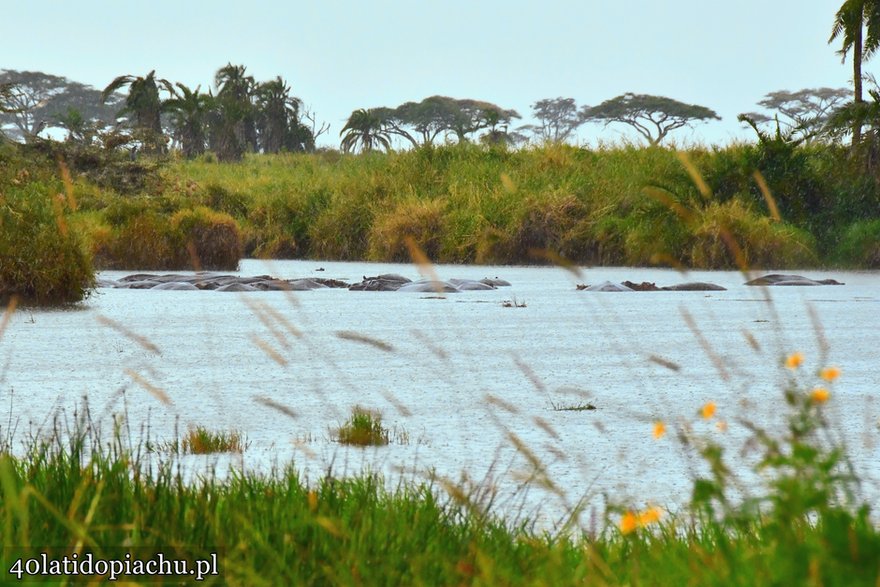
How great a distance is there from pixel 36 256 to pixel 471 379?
19.4ft

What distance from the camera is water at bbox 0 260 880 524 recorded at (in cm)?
381

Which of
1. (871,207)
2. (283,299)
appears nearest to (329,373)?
(283,299)

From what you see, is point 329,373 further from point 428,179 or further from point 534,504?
point 428,179

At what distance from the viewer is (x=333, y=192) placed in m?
26.8

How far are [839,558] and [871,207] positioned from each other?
2121 centimetres

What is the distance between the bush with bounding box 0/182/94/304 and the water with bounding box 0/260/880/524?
0.34 meters

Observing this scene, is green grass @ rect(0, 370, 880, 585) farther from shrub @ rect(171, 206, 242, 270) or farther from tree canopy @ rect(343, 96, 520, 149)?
tree canopy @ rect(343, 96, 520, 149)

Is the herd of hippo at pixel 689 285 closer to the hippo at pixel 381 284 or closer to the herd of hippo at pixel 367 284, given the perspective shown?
the herd of hippo at pixel 367 284

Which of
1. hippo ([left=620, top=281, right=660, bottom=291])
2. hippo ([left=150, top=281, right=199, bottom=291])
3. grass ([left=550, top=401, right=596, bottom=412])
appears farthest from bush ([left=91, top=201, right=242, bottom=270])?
grass ([left=550, top=401, right=596, bottom=412])

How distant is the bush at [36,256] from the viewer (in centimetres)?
1082

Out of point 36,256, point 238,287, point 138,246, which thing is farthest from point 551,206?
point 36,256

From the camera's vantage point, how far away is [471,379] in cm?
638

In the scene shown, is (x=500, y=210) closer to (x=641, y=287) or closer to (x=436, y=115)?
(x=641, y=287)

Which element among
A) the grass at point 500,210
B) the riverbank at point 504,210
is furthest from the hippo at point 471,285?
the riverbank at point 504,210
